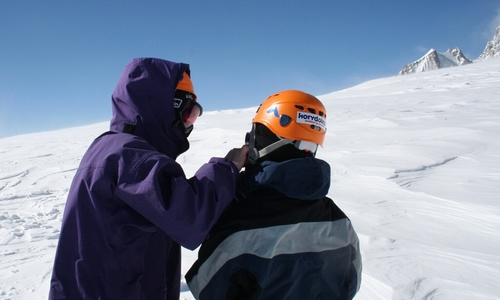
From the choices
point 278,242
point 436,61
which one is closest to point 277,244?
point 278,242

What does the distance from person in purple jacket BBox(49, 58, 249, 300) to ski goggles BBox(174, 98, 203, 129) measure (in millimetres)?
82

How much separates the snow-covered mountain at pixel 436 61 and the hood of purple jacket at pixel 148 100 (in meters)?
163

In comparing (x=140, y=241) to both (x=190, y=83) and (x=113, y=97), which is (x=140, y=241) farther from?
(x=190, y=83)

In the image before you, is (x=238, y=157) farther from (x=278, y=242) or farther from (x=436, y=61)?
(x=436, y=61)

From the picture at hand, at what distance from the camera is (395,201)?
4418mm

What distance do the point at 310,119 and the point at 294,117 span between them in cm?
9

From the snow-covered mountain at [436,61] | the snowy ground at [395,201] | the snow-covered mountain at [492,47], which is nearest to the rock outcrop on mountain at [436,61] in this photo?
the snow-covered mountain at [436,61]

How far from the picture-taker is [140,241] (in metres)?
1.45

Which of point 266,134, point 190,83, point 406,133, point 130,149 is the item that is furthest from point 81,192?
point 406,133

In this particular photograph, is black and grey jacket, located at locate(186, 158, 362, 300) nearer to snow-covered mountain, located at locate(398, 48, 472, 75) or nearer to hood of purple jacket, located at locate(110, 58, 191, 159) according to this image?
hood of purple jacket, located at locate(110, 58, 191, 159)

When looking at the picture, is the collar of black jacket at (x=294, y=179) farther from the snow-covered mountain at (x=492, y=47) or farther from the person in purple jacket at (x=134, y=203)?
the snow-covered mountain at (x=492, y=47)

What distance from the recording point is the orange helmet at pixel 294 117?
1630 mm

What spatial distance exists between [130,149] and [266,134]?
660 millimetres

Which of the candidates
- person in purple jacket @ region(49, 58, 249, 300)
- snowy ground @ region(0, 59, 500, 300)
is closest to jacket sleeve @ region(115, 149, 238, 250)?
person in purple jacket @ region(49, 58, 249, 300)
